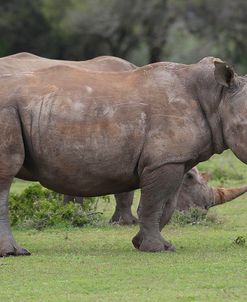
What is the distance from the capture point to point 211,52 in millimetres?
48250

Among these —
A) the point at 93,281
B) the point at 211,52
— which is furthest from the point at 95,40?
the point at 93,281

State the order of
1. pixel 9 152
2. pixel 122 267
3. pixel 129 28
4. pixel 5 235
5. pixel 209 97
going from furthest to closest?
1. pixel 129 28
2. pixel 209 97
3. pixel 5 235
4. pixel 9 152
5. pixel 122 267

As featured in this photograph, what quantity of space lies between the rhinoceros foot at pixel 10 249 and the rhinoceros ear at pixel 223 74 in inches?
99.5

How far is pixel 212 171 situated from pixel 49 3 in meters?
30.2

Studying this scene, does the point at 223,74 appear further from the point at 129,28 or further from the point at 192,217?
the point at 129,28

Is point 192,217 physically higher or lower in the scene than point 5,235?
lower

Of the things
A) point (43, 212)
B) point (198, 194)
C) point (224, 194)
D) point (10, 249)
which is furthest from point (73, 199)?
point (10, 249)

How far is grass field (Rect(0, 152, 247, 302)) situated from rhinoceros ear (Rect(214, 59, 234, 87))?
1659 millimetres

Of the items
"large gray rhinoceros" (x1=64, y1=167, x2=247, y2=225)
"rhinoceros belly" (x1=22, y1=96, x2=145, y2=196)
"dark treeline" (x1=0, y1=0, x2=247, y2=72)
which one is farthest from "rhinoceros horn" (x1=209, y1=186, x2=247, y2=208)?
"dark treeline" (x1=0, y1=0, x2=247, y2=72)

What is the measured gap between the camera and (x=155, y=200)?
456 inches

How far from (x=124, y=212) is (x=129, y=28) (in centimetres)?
3518

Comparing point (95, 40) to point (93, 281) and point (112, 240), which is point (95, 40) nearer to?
point (112, 240)

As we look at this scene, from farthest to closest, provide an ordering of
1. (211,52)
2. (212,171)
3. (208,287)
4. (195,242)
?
(211,52), (212,171), (195,242), (208,287)

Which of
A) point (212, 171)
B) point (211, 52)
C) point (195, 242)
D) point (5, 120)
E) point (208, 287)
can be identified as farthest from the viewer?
point (211, 52)
